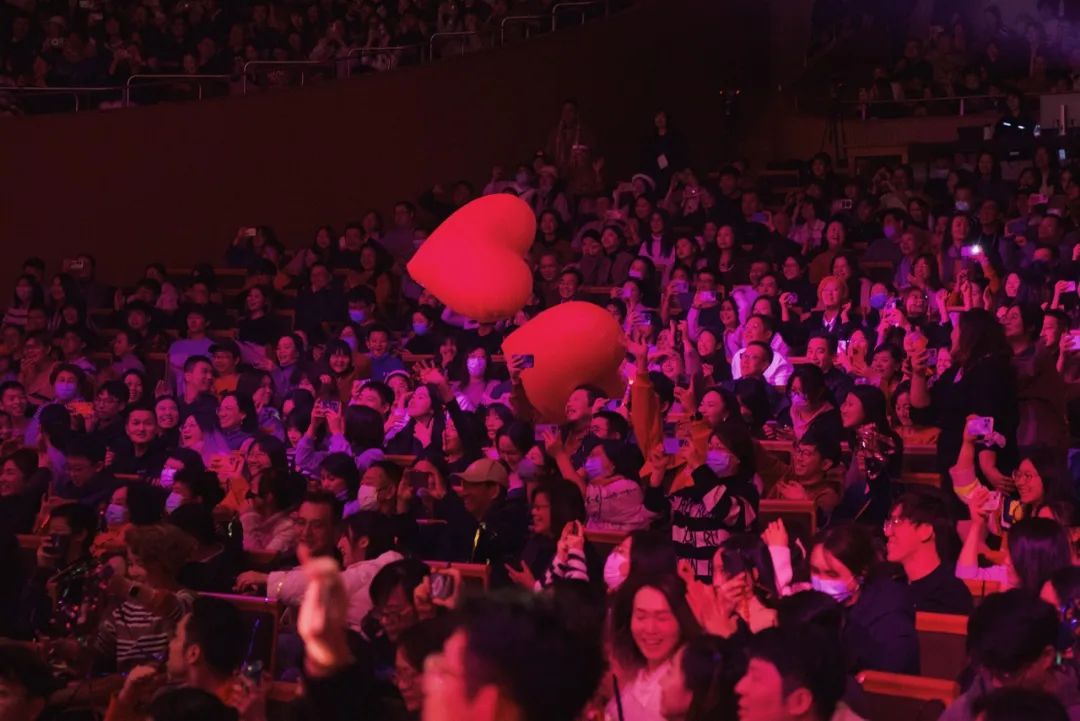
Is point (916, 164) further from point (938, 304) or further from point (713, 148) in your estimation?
point (938, 304)

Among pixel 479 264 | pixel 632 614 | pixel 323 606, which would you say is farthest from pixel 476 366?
pixel 323 606

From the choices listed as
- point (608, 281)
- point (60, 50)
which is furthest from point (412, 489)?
point (60, 50)

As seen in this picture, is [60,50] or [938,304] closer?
[938,304]

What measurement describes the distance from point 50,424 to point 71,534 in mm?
1873

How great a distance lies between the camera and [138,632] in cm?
432

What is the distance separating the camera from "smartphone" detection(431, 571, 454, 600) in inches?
156

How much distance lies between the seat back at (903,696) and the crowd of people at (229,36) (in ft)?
28.1

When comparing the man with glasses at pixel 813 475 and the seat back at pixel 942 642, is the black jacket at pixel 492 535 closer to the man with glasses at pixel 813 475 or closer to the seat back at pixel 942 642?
the man with glasses at pixel 813 475

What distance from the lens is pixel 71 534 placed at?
5332 mm

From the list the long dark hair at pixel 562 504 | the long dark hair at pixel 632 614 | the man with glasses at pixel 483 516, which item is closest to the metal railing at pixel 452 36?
the man with glasses at pixel 483 516

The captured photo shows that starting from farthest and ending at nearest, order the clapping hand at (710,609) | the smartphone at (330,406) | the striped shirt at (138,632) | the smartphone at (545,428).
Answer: the smartphone at (330,406), the smartphone at (545,428), the striped shirt at (138,632), the clapping hand at (710,609)

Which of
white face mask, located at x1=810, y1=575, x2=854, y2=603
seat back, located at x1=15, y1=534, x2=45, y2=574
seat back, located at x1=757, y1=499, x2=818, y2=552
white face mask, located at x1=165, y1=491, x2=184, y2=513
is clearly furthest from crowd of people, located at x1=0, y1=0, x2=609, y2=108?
white face mask, located at x1=810, y1=575, x2=854, y2=603

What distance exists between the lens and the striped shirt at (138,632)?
4.27m

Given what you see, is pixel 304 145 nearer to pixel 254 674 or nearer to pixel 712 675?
pixel 254 674
